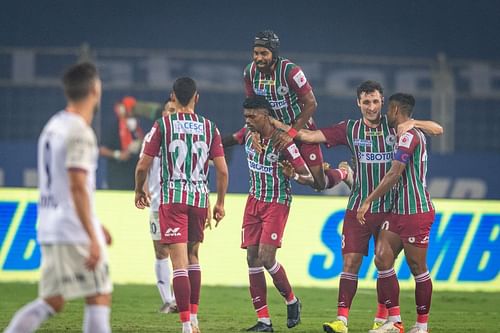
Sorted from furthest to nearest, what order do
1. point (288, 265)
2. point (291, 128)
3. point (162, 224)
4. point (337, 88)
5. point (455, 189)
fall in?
point (337, 88) < point (455, 189) < point (288, 265) < point (291, 128) < point (162, 224)

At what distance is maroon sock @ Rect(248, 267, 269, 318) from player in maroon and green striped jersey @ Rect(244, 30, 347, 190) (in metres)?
1.14

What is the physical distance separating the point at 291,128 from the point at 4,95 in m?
10.3

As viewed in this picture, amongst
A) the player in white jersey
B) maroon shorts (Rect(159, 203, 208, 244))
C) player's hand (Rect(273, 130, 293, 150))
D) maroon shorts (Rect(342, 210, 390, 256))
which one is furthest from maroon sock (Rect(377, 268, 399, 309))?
the player in white jersey

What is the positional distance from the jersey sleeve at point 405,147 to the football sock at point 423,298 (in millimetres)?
1041

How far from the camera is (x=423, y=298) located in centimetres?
1016

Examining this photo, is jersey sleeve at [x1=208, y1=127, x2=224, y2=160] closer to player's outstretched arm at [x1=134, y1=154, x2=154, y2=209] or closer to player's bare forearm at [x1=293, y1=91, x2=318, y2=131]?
player's outstretched arm at [x1=134, y1=154, x2=154, y2=209]

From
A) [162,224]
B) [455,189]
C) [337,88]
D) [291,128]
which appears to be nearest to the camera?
[162,224]

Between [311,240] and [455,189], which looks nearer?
[311,240]

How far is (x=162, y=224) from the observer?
9828mm

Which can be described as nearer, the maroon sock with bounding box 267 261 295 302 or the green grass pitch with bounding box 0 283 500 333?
the green grass pitch with bounding box 0 283 500 333

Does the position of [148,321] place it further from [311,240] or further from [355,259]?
[311,240]

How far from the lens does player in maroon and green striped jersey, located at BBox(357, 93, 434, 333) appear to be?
10.2 meters

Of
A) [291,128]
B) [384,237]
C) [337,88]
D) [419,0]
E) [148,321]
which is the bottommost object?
[148,321]

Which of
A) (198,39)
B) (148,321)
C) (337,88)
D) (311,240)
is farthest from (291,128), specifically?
(198,39)
